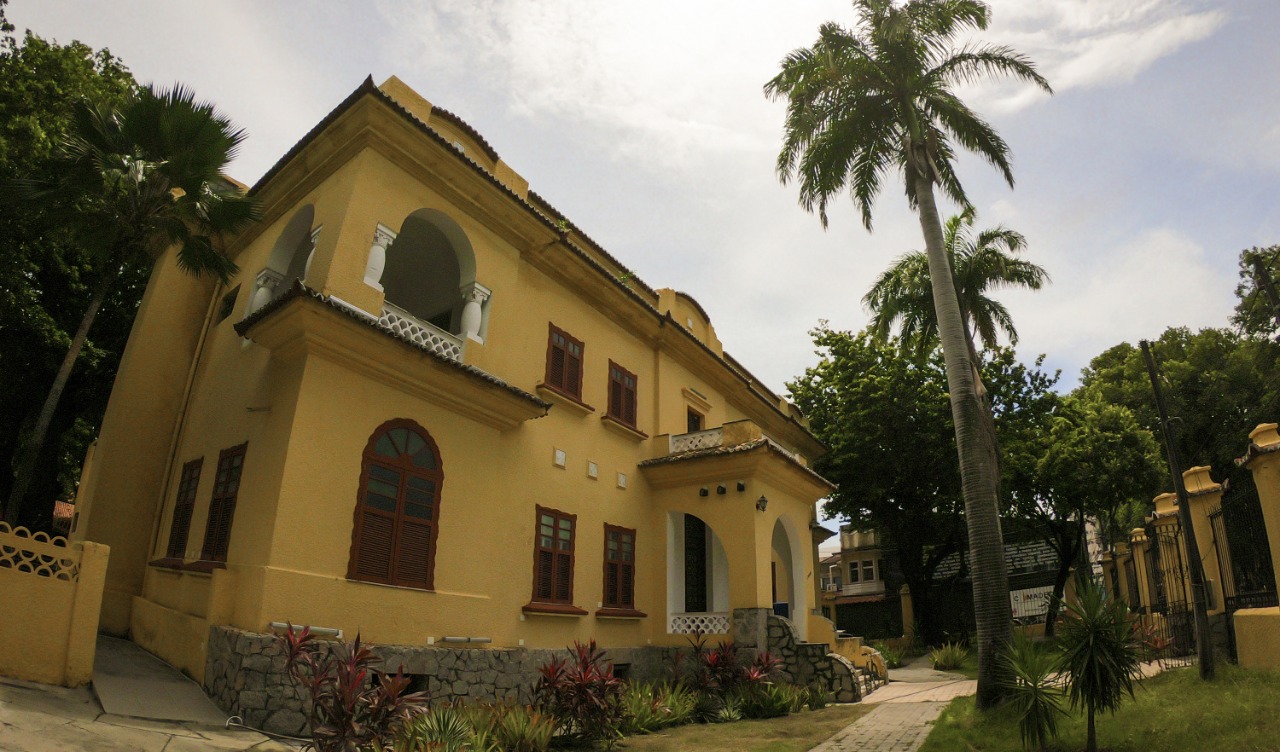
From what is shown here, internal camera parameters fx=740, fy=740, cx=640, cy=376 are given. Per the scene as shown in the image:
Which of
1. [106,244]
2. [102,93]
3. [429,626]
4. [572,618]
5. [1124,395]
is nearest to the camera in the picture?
[429,626]

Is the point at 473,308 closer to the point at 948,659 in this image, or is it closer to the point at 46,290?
the point at 46,290

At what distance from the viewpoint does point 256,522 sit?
978 centimetres

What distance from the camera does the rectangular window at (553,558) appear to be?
1377cm

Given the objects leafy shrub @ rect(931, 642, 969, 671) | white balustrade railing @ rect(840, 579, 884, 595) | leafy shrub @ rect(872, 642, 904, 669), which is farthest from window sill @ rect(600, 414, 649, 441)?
white balustrade railing @ rect(840, 579, 884, 595)

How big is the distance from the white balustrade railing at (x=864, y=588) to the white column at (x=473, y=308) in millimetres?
36692

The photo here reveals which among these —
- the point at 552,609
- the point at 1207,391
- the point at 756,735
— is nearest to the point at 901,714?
the point at 756,735

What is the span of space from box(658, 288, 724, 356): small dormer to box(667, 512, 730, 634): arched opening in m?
5.34

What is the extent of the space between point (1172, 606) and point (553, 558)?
1263cm

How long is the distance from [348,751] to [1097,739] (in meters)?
8.27

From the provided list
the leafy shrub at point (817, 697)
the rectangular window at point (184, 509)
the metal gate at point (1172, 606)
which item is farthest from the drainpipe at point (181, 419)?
the metal gate at point (1172, 606)

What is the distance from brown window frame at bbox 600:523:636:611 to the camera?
15562 millimetres

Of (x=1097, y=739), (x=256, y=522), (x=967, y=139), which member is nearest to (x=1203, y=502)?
(x=1097, y=739)

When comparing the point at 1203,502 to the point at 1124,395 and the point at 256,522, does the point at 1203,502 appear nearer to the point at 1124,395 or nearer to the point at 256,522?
the point at 256,522

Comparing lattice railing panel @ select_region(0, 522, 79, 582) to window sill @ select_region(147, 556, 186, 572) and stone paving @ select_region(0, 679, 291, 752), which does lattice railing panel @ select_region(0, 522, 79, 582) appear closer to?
stone paving @ select_region(0, 679, 291, 752)
